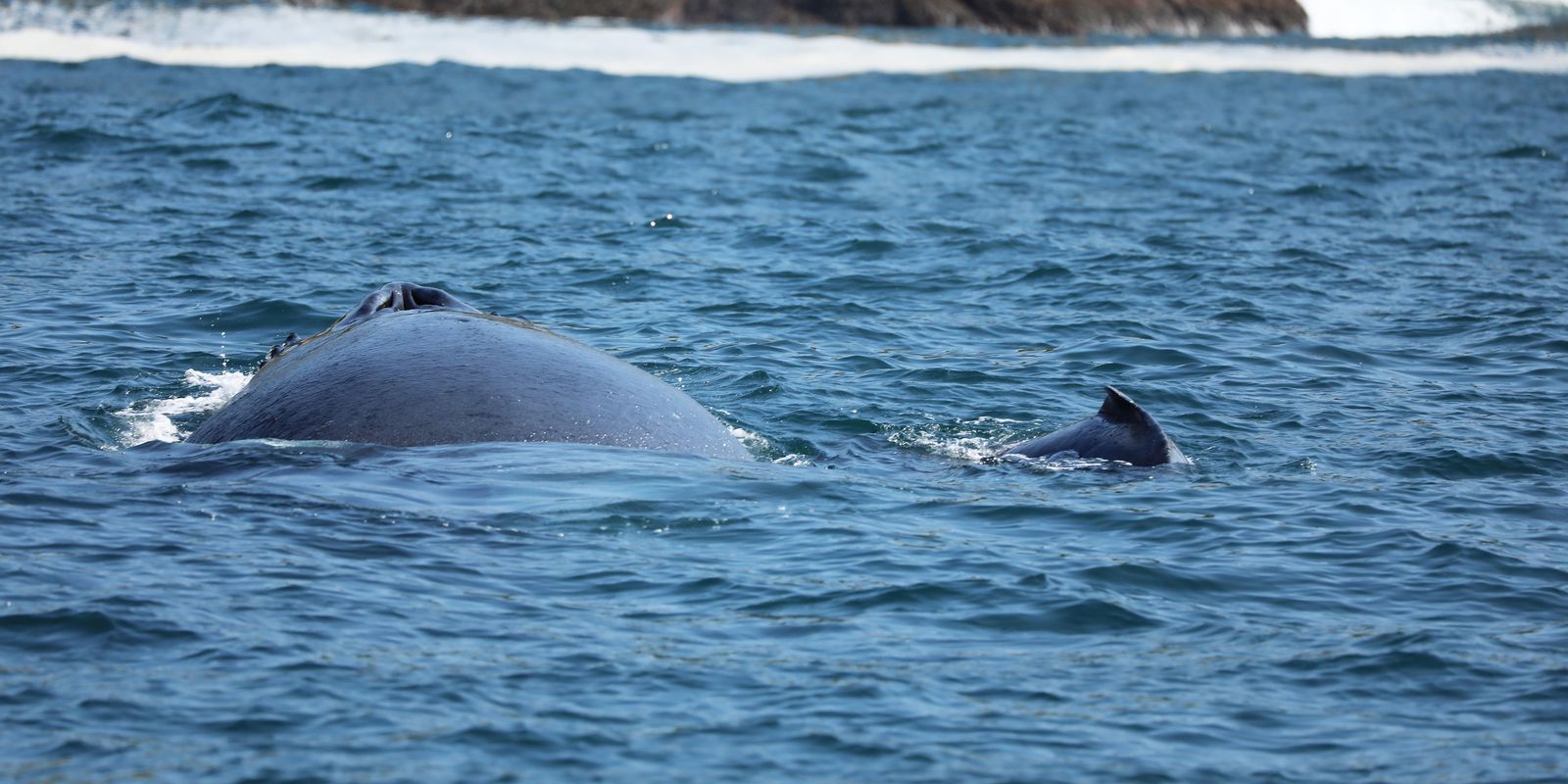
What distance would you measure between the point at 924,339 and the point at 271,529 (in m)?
8.06

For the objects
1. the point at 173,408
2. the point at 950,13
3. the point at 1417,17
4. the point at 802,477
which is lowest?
the point at 173,408

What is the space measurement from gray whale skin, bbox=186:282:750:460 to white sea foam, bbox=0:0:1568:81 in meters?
22.6

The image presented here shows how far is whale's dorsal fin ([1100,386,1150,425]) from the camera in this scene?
9500 mm

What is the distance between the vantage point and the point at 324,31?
116 feet

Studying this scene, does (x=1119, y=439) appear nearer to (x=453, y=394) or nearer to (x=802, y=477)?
(x=802, y=477)

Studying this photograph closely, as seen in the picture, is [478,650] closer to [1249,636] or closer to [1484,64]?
[1249,636]

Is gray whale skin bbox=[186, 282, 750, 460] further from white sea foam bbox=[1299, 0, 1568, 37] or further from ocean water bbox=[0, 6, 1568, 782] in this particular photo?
white sea foam bbox=[1299, 0, 1568, 37]

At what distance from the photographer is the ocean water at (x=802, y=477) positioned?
636 cm

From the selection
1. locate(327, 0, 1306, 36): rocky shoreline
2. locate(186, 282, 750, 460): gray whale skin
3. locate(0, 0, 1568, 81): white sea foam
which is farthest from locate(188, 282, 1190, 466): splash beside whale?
locate(327, 0, 1306, 36): rocky shoreline

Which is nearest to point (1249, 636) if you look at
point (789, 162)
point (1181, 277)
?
point (1181, 277)

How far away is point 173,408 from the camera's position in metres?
11.6

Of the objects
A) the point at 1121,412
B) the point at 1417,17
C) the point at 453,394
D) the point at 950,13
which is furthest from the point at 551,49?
the point at 1417,17

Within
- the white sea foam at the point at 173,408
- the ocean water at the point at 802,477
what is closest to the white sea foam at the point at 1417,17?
the ocean water at the point at 802,477

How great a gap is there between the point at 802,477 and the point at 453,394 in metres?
1.97
